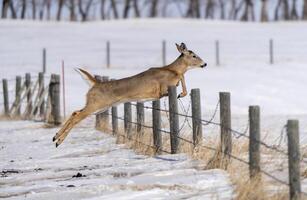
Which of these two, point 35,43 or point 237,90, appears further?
point 35,43

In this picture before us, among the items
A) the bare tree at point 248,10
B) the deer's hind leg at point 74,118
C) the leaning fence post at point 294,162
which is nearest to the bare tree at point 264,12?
the bare tree at point 248,10

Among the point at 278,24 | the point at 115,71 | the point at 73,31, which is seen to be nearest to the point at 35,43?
the point at 73,31

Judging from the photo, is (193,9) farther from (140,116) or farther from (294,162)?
(294,162)

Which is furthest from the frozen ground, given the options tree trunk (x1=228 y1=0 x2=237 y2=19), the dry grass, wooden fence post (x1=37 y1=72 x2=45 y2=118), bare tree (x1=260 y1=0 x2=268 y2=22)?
tree trunk (x1=228 y1=0 x2=237 y2=19)

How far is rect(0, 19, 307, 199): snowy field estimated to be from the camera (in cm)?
978

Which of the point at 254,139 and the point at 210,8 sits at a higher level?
the point at 210,8

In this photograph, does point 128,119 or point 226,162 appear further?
point 128,119

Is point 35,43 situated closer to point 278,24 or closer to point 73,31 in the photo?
point 73,31

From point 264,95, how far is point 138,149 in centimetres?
1504

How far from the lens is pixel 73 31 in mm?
55812

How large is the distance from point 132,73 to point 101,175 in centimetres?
2393

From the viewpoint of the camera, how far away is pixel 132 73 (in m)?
34.6

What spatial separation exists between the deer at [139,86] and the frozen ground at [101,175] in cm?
88

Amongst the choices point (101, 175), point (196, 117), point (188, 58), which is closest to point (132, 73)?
point (188, 58)
